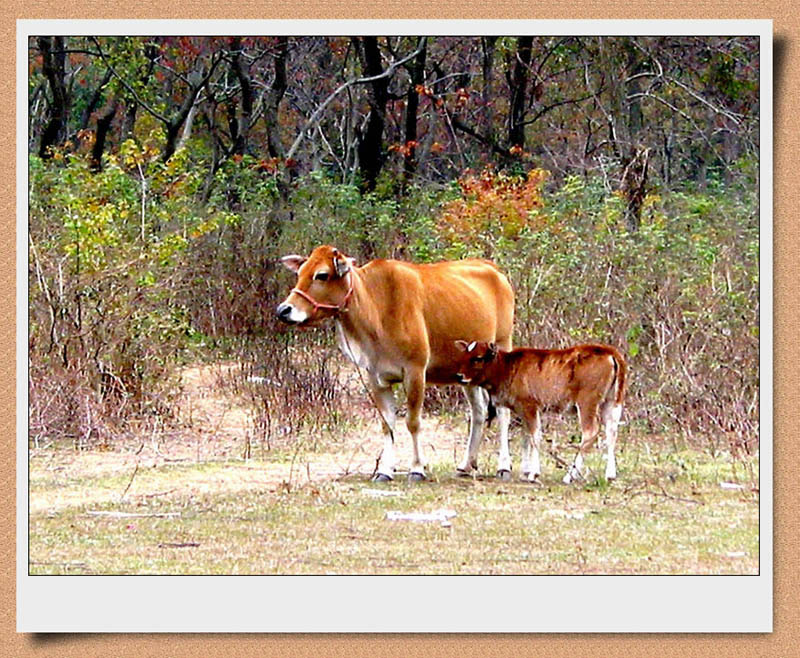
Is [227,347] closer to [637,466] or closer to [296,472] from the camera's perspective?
[296,472]

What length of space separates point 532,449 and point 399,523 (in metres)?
1.81

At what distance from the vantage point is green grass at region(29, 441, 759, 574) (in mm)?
10477

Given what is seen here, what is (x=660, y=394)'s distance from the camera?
1443cm

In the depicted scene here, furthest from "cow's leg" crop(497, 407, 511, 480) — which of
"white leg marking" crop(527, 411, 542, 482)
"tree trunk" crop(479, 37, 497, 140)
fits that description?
"tree trunk" crop(479, 37, 497, 140)

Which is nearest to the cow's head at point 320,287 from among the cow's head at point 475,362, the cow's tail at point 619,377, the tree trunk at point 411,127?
the cow's head at point 475,362

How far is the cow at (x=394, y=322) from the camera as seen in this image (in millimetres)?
13023

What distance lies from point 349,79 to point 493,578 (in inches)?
489

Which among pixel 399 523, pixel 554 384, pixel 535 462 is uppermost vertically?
pixel 554 384

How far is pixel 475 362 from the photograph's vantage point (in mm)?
13258

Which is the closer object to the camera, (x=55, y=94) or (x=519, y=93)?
(x=55, y=94)

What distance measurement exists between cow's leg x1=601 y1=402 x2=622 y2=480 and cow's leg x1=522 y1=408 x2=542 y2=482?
0.52 m

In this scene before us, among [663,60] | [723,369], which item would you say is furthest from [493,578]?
[663,60]

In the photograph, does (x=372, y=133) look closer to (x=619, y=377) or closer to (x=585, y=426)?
(x=619, y=377)

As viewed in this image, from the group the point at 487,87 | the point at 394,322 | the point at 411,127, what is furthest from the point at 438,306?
the point at 411,127
